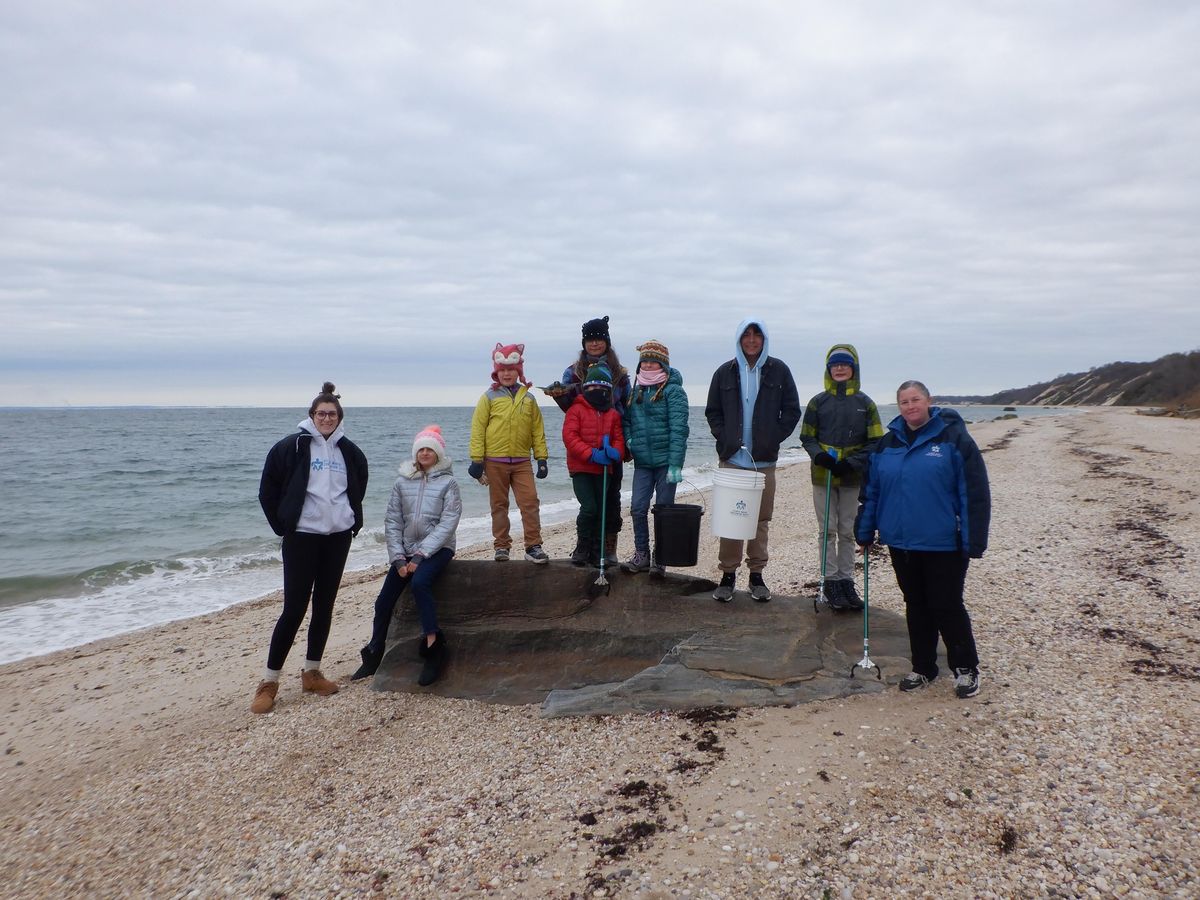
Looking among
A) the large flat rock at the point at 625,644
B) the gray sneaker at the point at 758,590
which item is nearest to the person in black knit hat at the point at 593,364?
the large flat rock at the point at 625,644

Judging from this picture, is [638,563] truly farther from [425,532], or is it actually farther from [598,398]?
[425,532]

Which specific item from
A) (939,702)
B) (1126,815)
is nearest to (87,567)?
(939,702)

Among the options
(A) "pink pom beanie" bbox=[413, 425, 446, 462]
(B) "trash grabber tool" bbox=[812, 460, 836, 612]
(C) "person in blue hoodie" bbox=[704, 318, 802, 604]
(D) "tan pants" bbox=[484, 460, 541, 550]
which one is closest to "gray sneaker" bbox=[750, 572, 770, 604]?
(C) "person in blue hoodie" bbox=[704, 318, 802, 604]

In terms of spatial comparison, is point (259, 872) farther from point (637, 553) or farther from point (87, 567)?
point (87, 567)

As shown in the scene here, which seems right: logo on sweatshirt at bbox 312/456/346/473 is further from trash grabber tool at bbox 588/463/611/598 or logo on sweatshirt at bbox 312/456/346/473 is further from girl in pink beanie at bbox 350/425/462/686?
trash grabber tool at bbox 588/463/611/598

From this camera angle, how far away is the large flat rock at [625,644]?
497 centimetres

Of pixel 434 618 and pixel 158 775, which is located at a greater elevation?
pixel 434 618

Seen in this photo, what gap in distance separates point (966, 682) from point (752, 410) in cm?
248

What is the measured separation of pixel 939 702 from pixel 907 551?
101cm

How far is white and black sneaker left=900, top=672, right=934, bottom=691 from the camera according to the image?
4.71 metres

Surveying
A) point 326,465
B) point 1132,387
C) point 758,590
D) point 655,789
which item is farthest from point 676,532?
point 1132,387

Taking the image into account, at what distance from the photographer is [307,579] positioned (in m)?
5.30

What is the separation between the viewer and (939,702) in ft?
14.9

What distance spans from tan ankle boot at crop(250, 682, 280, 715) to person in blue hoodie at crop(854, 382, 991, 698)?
15.8 feet
